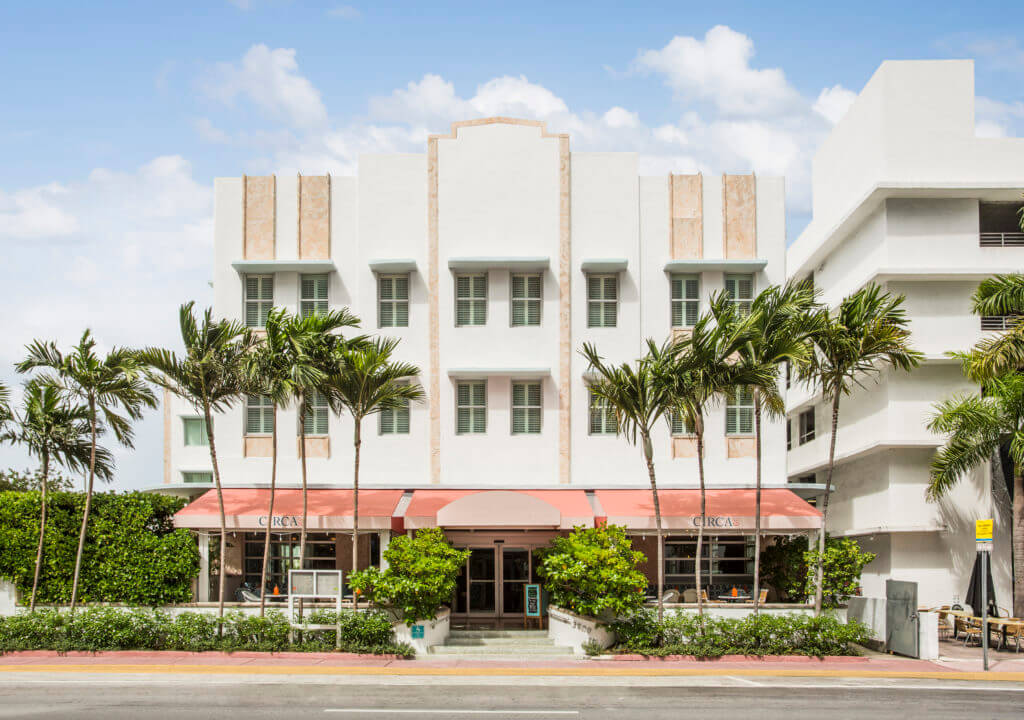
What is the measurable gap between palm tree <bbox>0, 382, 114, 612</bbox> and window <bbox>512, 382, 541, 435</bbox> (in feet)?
37.4

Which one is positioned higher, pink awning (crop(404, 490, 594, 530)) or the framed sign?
pink awning (crop(404, 490, 594, 530))

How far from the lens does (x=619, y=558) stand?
73.7ft

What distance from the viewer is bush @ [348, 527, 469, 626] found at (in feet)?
73.0

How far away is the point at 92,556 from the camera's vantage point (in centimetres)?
2483

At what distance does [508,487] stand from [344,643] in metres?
7.27

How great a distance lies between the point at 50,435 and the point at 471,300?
12039mm

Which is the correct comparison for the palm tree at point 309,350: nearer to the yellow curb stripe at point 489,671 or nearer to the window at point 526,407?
the yellow curb stripe at point 489,671

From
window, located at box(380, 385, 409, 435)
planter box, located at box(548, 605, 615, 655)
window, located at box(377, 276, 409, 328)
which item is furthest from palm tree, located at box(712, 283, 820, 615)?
window, located at box(380, 385, 409, 435)

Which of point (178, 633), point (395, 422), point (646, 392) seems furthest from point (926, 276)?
point (178, 633)

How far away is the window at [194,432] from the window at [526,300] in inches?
650

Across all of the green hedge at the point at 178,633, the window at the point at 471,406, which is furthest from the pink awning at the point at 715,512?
the green hedge at the point at 178,633

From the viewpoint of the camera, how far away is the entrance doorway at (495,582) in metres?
26.9

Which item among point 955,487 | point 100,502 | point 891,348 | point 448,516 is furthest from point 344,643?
point 955,487

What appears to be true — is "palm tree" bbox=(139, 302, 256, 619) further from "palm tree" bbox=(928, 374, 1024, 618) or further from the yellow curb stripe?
"palm tree" bbox=(928, 374, 1024, 618)
